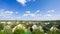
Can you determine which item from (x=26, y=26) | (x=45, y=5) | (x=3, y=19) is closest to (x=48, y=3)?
(x=45, y=5)

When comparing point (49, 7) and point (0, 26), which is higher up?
point (49, 7)

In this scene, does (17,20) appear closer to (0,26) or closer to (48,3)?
(0,26)

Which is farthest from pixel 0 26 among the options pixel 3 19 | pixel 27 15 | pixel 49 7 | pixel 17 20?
pixel 49 7

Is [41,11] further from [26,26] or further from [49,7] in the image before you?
[26,26]

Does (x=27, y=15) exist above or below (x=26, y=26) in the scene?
above

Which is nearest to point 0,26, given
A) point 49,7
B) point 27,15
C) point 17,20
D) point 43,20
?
point 17,20

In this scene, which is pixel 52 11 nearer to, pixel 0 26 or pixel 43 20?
pixel 43 20

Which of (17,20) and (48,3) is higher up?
(48,3)

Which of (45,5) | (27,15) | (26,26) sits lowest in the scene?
(26,26)
